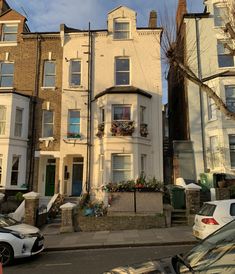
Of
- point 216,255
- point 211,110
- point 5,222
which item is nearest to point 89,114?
point 211,110

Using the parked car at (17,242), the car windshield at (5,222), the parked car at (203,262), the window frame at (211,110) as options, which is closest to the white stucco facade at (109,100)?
the window frame at (211,110)

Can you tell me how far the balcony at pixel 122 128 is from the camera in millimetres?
19812

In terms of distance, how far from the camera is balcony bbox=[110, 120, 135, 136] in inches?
780

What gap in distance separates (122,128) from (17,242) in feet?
38.4

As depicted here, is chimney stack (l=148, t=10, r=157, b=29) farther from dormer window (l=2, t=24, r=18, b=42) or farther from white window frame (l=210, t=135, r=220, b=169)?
dormer window (l=2, t=24, r=18, b=42)

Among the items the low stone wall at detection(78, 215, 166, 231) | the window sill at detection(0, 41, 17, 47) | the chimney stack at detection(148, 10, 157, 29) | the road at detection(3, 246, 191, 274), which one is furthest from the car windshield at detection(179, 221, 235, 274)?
the window sill at detection(0, 41, 17, 47)

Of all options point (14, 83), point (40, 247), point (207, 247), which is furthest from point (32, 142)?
point (207, 247)

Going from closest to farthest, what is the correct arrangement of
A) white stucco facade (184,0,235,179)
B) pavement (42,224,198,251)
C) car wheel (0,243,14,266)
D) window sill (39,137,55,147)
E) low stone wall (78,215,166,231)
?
car wheel (0,243,14,266) → pavement (42,224,198,251) → low stone wall (78,215,166,231) → white stucco facade (184,0,235,179) → window sill (39,137,55,147)

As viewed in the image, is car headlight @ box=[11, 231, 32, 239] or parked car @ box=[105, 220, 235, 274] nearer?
parked car @ box=[105, 220, 235, 274]

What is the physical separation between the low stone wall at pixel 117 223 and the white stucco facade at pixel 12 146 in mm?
7754

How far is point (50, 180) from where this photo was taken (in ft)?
72.3

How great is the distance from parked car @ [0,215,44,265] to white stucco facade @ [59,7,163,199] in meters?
9.80

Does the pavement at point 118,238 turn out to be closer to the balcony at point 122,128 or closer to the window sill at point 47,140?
the balcony at point 122,128

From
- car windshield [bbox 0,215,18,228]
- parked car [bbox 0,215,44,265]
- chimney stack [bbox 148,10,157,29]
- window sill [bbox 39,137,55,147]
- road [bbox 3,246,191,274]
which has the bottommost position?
road [bbox 3,246,191,274]
